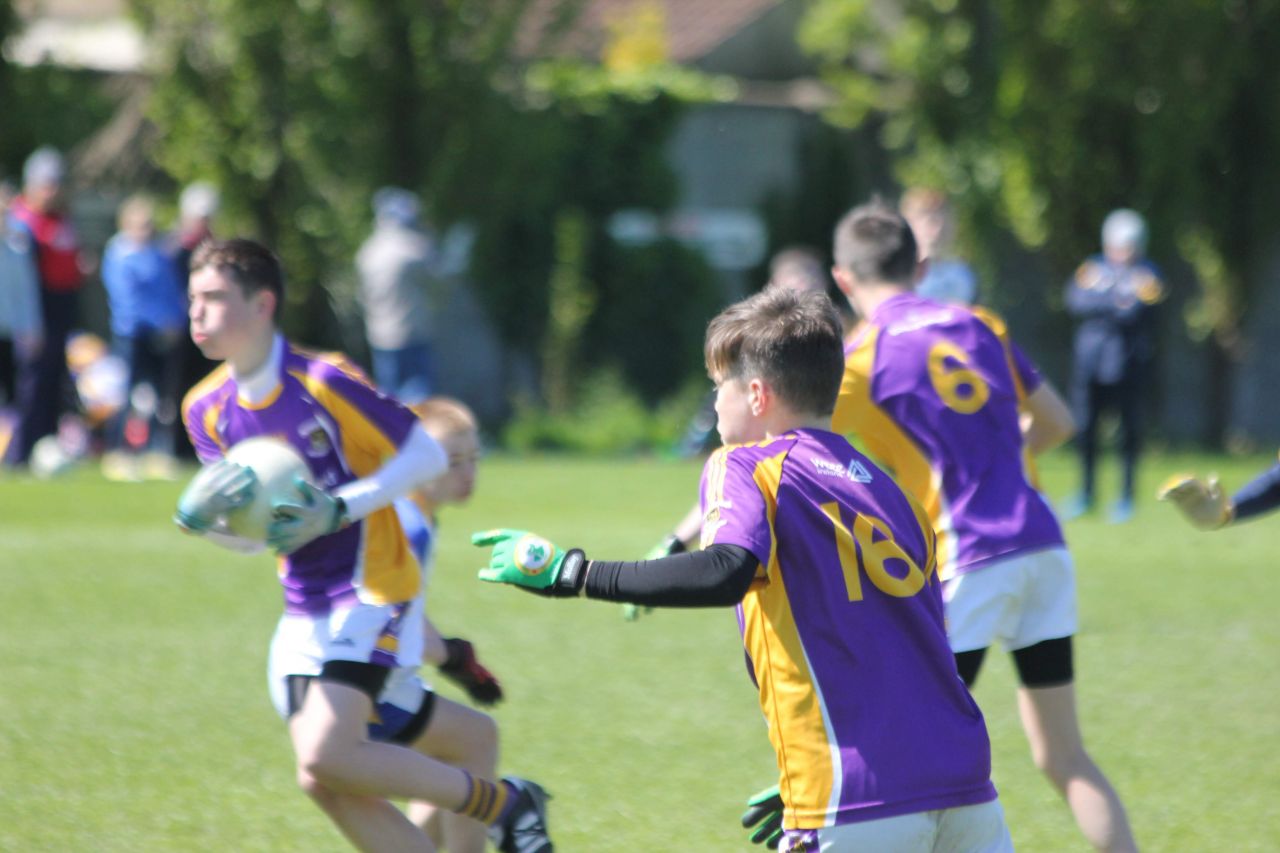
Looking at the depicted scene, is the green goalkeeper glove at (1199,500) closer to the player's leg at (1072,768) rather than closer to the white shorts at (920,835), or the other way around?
the player's leg at (1072,768)

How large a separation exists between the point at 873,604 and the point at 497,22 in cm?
1567

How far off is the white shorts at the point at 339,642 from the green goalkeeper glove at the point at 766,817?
96cm

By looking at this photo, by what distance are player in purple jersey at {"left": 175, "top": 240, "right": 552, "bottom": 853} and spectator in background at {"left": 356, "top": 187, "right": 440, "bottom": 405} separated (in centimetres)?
1069

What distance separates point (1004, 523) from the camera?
4734 millimetres

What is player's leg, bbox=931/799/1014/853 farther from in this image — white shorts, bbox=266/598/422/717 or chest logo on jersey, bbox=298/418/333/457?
chest logo on jersey, bbox=298/418/333/457

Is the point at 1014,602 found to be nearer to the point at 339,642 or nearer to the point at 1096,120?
the point at 339,642

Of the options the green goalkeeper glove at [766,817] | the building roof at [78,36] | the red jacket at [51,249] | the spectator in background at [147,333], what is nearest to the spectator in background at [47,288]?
the red jacket at [51,249]

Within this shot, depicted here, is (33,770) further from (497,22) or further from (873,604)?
(497,22)

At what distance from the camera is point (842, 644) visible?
3.33m

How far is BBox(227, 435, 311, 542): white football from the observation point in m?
4.02

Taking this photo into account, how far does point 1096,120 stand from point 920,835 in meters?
17.6

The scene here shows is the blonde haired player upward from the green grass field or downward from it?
upward

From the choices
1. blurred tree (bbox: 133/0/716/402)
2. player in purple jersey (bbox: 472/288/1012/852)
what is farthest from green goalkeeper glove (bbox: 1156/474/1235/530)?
blurred tree (bbox: 133/0/716/402)

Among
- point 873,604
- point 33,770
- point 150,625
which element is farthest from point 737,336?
point 150,625
